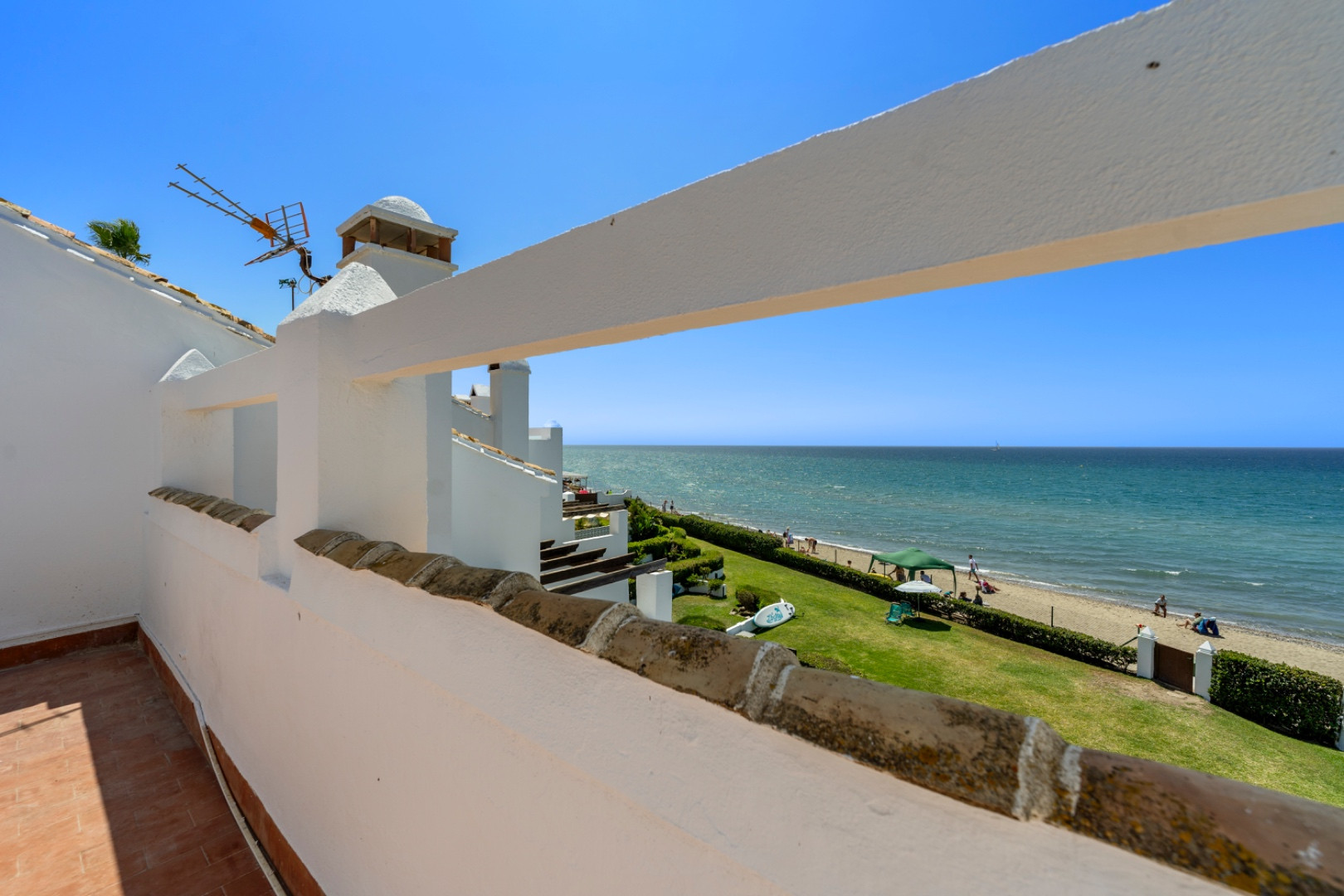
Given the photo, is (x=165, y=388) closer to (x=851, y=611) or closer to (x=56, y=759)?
(x=56, y=759)

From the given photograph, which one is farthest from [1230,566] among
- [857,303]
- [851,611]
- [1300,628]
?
[857,303]

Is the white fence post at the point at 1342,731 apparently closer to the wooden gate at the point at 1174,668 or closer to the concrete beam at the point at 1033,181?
the wooden gate at the point at 1174,668

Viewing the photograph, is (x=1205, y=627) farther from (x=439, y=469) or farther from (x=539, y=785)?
(x=539, y=785)

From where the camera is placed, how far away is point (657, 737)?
151 centimetres

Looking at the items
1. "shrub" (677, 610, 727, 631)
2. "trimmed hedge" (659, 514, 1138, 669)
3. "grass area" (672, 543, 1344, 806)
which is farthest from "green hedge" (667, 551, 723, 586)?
"trimmed hedge" (659, 514, 1138, 669)

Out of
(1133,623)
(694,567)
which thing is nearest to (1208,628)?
(1133,623)

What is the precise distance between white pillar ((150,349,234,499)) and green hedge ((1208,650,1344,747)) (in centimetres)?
2087

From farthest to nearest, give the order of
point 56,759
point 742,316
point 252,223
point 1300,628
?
point 1300,628, point 252,223, point 56,759, point 742,316

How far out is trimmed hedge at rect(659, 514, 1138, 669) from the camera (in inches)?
658

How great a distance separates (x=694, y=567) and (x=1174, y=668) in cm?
1415

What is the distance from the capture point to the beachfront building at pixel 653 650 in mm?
966

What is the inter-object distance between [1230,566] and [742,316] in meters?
48.5

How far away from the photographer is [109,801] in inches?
171

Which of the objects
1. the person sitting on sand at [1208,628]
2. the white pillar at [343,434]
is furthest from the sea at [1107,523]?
the white pillar at [343,434]
